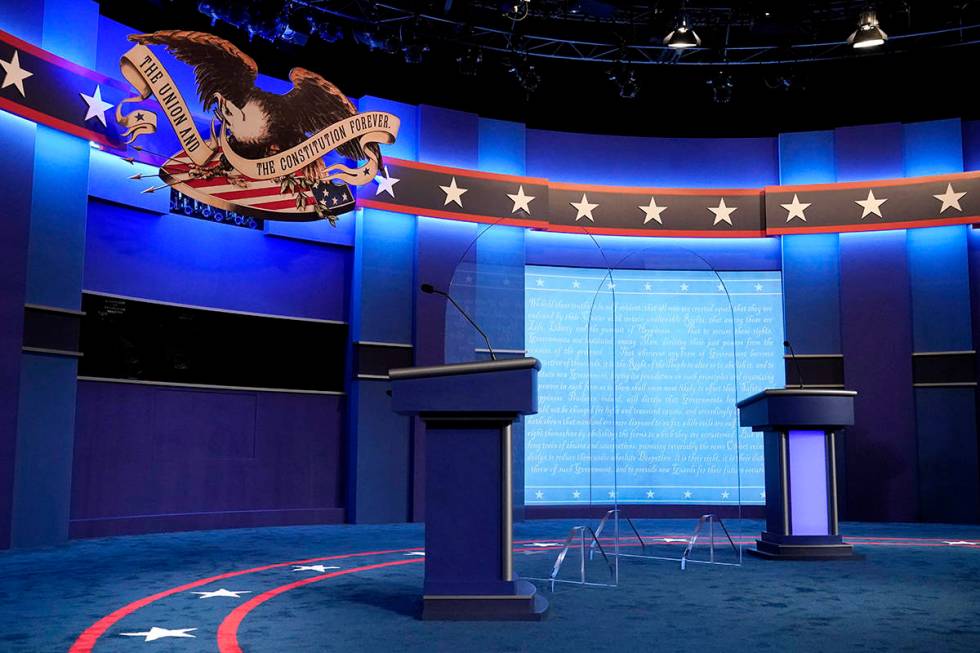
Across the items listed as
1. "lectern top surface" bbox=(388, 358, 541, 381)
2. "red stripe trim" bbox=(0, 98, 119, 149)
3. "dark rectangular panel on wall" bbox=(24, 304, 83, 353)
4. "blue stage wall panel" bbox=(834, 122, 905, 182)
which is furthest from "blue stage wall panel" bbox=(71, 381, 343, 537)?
"blue stage wall panel" bbox=(834, 122, 905, 182)

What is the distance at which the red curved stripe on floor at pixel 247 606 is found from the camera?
10.6 ft

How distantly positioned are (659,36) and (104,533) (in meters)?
7.37

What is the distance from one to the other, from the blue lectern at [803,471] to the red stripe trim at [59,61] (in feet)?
19.3

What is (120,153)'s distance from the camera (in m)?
7.37

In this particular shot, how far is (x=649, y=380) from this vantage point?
606 cm

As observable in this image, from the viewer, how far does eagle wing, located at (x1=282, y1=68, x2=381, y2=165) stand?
841 cm

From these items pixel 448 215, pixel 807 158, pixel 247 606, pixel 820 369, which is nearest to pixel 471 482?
pixel 247 606

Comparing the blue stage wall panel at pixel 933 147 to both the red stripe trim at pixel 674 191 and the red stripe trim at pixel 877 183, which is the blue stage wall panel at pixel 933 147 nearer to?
the red stripe trim at pixel 877 183

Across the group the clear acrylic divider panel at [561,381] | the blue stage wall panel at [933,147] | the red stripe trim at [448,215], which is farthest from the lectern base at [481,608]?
the blue stage wall panel at [933,147]

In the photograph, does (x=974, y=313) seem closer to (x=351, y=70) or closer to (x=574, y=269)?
(x=574, y=269)

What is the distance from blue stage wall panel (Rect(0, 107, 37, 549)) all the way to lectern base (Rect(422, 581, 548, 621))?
166 inches

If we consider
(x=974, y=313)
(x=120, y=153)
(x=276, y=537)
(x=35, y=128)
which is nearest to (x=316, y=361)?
(x=276, y=537)

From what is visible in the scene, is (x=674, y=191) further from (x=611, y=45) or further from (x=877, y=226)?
(x=877, y=226)

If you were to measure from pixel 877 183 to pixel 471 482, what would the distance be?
306 inches
